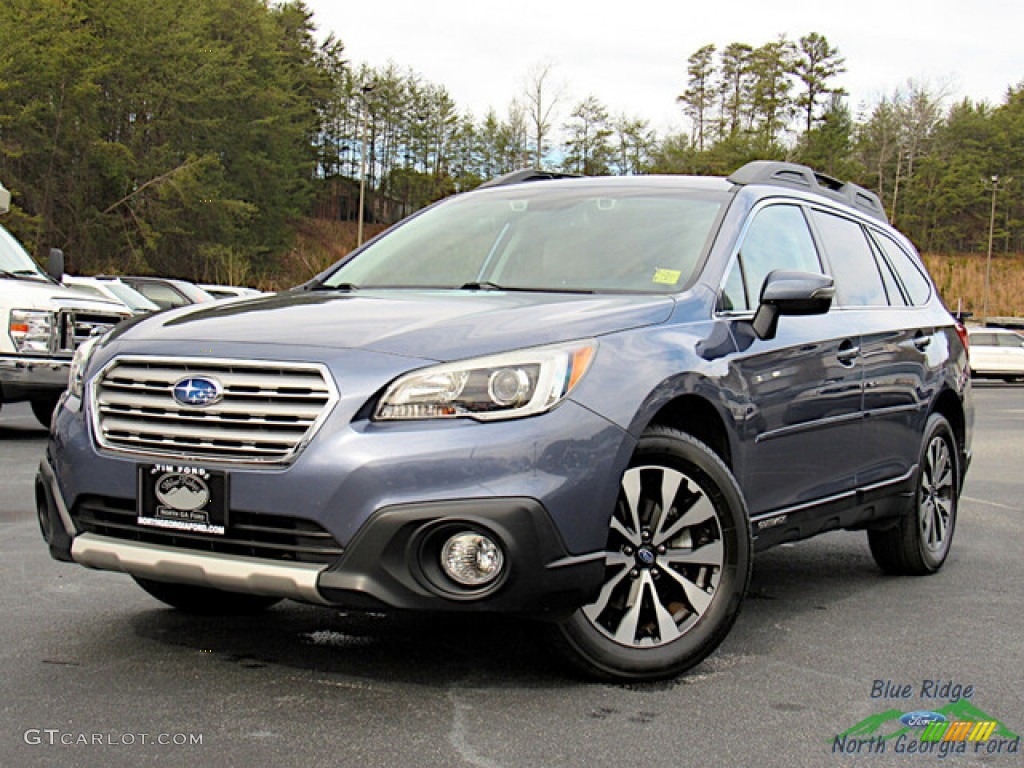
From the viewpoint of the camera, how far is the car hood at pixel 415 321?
3828 millimetres

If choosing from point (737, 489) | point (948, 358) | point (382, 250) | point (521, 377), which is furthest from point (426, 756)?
point (948, 358)

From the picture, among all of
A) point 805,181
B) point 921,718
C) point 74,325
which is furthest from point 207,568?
point 74,325

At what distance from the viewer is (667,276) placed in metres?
4.74

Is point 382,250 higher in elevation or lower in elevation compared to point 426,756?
higher

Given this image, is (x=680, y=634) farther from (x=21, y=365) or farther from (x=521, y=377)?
(x=21, y=365)

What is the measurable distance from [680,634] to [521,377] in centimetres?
103

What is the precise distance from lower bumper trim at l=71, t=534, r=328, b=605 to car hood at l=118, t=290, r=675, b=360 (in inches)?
25.0

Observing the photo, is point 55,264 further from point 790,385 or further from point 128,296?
point 790,385

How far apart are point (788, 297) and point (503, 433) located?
4.95 feet

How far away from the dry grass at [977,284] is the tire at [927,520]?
81.9 m

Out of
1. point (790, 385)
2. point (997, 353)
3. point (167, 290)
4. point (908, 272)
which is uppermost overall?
point (908, 272)

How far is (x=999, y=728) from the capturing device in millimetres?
3785

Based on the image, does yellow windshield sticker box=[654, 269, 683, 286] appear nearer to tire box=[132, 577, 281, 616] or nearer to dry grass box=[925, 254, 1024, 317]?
tire box=[132, 577, 281, 616]

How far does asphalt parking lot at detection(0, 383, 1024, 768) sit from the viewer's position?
3.42 m
